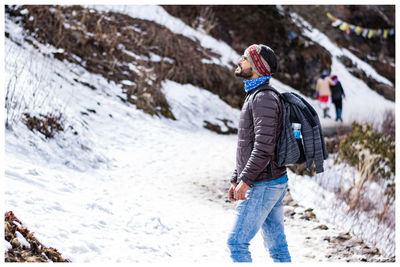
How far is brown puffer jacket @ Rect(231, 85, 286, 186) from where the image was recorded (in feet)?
8.00

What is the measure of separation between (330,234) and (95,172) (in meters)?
3.40

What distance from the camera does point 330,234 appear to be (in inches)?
186

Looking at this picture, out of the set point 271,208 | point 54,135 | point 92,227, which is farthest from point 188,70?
point 271,208

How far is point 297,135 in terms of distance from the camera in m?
2.56

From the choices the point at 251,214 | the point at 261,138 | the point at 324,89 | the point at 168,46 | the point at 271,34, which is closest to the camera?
the point at 261,138

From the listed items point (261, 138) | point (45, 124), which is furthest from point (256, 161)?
point (45, 124)

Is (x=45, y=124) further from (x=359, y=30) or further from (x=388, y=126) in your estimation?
(x=359, y=30)

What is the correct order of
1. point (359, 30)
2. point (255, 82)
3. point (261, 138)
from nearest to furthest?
1. point (261, 138)
2. point (255, 82)
3. point (359, 30)

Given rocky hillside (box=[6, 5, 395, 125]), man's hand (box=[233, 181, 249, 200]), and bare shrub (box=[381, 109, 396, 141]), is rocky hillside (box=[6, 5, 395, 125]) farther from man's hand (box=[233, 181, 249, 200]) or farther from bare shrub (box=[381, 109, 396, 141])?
man's hand (box=[233, 181, 249, 200])

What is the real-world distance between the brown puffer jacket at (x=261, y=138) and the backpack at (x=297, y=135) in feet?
0.14

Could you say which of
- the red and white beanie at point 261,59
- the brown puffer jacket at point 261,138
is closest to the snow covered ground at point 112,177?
the brown puffer jacket at point 261,138

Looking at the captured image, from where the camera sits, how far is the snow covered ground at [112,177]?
11.9 ft

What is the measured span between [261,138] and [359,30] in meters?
26.8

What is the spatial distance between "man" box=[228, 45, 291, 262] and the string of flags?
82.8 feet
